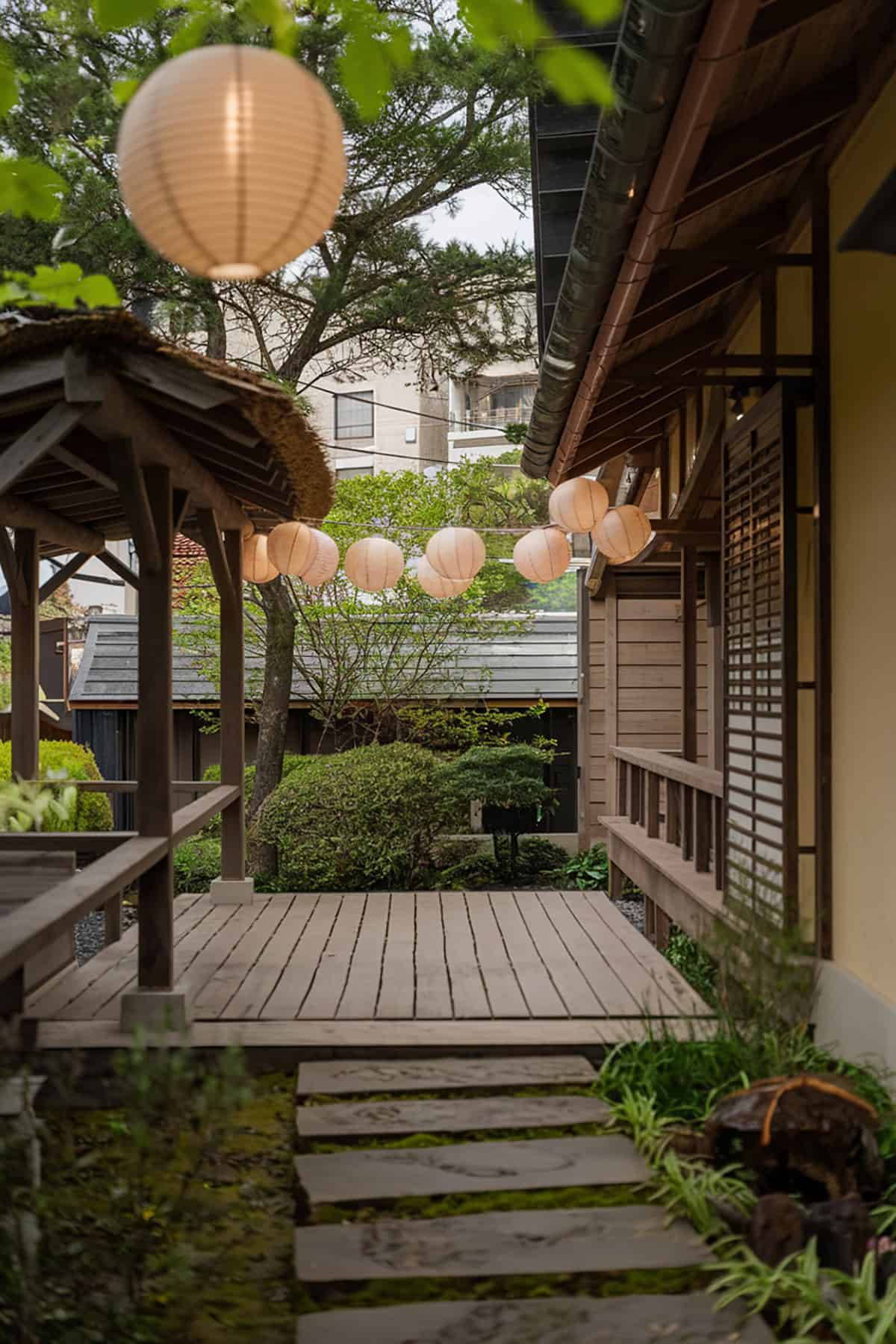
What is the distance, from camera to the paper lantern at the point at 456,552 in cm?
888

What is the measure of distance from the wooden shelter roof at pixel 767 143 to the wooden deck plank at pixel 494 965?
8.58 feet

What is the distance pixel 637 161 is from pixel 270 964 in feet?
12.7

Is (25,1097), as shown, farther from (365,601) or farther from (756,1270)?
(365,601)

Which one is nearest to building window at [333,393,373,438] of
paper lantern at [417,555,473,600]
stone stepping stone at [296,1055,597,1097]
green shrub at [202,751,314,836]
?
green shrub at [202,751,314,836]

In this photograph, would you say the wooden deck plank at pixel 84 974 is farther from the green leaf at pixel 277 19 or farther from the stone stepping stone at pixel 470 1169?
the green leaf at pixel 277 19

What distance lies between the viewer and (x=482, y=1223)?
3.30 m

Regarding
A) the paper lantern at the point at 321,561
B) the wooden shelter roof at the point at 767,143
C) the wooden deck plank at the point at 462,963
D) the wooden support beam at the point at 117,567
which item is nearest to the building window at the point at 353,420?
the paper lantern at the point at 321,561

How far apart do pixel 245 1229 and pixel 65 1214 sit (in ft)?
3.76

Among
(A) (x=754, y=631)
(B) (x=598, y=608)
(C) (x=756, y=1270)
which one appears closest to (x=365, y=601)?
(B) (x=598, y=608)

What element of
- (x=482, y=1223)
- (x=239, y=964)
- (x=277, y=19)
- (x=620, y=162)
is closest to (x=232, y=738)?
(x=239, y=964)

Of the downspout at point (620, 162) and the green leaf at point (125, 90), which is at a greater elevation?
the downspout at point (620, 162)

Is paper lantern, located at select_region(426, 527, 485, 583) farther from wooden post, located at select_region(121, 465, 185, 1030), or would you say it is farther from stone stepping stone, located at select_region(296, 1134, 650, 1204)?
stone stepping stone, located at select_region(296, 1134, 650, 1204)

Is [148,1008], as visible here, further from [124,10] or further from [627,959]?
[124,10]

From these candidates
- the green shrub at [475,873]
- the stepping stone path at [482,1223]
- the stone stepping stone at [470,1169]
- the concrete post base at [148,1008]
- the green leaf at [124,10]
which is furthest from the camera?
the green shrub at [475,873]
